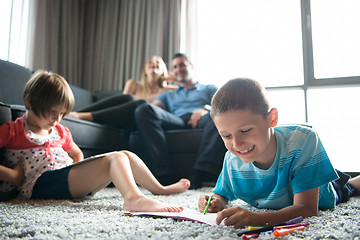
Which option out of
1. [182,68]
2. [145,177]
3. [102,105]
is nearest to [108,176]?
[145,177]

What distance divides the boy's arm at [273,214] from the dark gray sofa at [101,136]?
3.54 feet

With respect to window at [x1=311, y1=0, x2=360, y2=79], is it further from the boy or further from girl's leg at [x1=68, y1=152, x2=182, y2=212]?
girl's leg at [x1=68, y1=152, x2=182, y2=212]

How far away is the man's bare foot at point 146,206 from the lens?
854 millimetres

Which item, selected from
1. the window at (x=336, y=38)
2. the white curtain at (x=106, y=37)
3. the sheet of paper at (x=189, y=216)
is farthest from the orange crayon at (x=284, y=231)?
the white curtain at (x=106, y=37)

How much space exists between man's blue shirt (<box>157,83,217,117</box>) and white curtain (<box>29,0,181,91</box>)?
2.85 ft

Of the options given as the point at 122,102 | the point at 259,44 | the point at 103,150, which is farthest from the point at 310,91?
the point at 103,150

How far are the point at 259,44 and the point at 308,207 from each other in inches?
97.1

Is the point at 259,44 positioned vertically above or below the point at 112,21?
below

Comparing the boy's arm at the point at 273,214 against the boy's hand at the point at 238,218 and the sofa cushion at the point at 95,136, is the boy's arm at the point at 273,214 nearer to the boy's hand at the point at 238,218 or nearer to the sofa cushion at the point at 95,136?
the boy's hand at the point at 238,218

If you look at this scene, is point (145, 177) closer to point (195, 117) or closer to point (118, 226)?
point (118, 226)

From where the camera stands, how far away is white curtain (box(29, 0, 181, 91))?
3061mm

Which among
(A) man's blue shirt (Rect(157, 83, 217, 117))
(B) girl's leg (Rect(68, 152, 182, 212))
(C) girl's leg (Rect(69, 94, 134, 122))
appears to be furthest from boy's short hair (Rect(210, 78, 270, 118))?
(A) man's blue shirt (Rect(157, 83, 217, 117))

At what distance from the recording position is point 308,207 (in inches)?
29.2

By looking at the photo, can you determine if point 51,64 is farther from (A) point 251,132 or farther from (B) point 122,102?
(A) point 251,132
